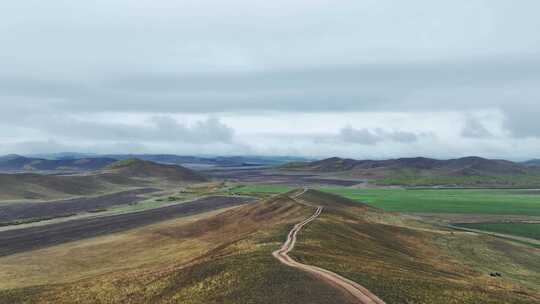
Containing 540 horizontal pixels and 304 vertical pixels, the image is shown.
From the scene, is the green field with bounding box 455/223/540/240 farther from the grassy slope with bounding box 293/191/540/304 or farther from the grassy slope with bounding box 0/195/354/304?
the grassy slope with bounding box 0/195/354/304

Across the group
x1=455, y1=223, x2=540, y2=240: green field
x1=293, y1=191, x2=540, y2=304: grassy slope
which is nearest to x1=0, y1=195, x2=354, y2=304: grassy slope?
x1=293, y1=191, x2=540, y2=304: grassy slope

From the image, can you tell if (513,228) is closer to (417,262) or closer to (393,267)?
(417,262)

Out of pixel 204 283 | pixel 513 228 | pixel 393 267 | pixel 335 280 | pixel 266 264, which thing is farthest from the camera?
pixel 513 228

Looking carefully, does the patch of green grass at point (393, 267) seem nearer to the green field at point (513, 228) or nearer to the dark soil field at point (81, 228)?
the green field at point (513, 228)

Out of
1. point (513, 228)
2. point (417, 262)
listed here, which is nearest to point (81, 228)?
point (417, 262)

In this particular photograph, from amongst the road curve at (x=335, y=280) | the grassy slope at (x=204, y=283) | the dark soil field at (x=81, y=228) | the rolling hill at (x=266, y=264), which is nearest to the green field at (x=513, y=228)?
the rolling hill at (x=266, y=264)

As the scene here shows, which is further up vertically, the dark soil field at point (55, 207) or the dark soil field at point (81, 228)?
the dark soil field at point (81, 228)
